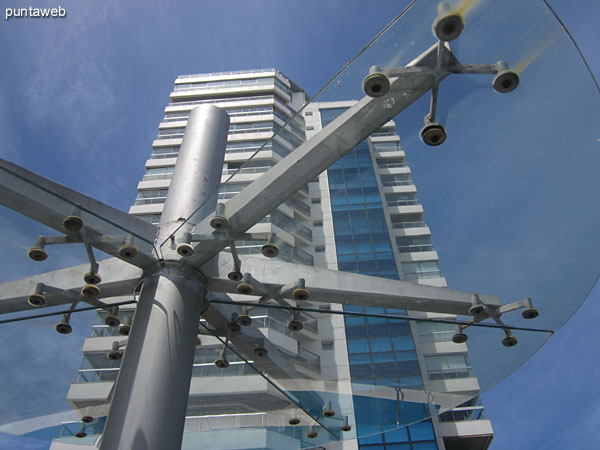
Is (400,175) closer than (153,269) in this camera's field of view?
No

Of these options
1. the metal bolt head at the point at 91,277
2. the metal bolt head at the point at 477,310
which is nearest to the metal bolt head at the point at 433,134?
the metal bolt head at the point at 477,310

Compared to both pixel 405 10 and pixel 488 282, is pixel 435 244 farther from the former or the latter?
pixel 405 10

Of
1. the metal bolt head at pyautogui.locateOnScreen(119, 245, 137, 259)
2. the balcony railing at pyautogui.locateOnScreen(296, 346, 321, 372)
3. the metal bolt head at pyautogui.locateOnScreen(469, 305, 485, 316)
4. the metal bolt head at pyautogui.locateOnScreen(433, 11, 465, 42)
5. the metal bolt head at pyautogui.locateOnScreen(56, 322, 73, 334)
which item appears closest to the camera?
the metal bolt head at pyautogui.locateOnScreen(433, 11, 465, 42)

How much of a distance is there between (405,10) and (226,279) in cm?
239

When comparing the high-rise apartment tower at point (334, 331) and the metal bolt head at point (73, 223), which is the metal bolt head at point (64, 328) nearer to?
the high-rise apartment tower at point (334, 331)

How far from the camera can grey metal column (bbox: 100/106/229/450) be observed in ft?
10.7

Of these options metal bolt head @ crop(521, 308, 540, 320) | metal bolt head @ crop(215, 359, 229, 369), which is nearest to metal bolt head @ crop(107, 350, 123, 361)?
metal bolt head @ crop(215, 359, 229, 369)

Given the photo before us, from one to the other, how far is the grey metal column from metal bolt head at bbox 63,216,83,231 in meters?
0.67

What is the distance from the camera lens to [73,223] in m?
3.68

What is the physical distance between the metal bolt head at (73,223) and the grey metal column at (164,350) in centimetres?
67

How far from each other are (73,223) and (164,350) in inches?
44.2

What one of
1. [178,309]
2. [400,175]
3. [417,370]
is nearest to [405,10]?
[400,175]

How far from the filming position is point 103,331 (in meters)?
5.00

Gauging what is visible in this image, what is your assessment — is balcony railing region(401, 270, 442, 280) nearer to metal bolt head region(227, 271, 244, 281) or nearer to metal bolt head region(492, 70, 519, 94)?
metal bolt head region(227, 271, 244, 281)
